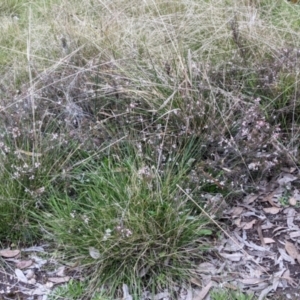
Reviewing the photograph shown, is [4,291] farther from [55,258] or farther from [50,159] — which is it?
[50,159]

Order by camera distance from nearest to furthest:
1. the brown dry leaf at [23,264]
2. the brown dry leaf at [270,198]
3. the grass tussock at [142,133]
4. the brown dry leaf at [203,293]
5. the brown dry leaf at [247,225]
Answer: the brown dry leaf at [203,293], the grass tussock at [142,133], the brown dry leaf at [23,264], the brown dry leaf at [247,225], the brown dry leaf at [270,198]

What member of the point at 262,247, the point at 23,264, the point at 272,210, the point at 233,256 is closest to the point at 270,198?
the point at 272,210

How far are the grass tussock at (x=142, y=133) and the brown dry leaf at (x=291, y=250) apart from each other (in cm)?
38

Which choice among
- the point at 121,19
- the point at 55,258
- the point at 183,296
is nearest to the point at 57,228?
the point at 55,258

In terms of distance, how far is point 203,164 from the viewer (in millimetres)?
3049

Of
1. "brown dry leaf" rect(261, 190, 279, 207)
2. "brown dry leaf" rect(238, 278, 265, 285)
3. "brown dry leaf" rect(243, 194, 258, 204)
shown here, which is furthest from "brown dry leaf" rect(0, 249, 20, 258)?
"brown dry leaf" rect(261, 190, 279, 207)

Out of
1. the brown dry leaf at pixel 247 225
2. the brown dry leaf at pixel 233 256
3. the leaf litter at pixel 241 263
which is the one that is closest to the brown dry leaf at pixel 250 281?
the leaf litter at pixel 241 263

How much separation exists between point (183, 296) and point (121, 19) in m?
2.47

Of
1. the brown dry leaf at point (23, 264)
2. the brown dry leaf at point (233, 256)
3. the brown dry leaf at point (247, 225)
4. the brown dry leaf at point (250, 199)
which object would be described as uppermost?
the brown dry leaf at point (250, 199)

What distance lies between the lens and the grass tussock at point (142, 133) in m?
2.71

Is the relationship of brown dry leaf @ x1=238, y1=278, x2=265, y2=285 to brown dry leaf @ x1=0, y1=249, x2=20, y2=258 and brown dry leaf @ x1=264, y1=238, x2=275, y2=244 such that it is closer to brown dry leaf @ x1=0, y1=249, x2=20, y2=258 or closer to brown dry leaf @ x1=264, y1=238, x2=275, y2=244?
brown dry leaf @ x1=264, y1=238, x2=275, y2=244

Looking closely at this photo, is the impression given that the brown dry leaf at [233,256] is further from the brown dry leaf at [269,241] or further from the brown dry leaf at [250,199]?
the brown dry leaf at [250,199]

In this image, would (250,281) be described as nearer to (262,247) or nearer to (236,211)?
(262,247)

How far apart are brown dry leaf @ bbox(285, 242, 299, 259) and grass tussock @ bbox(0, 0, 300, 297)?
1.26 ft
